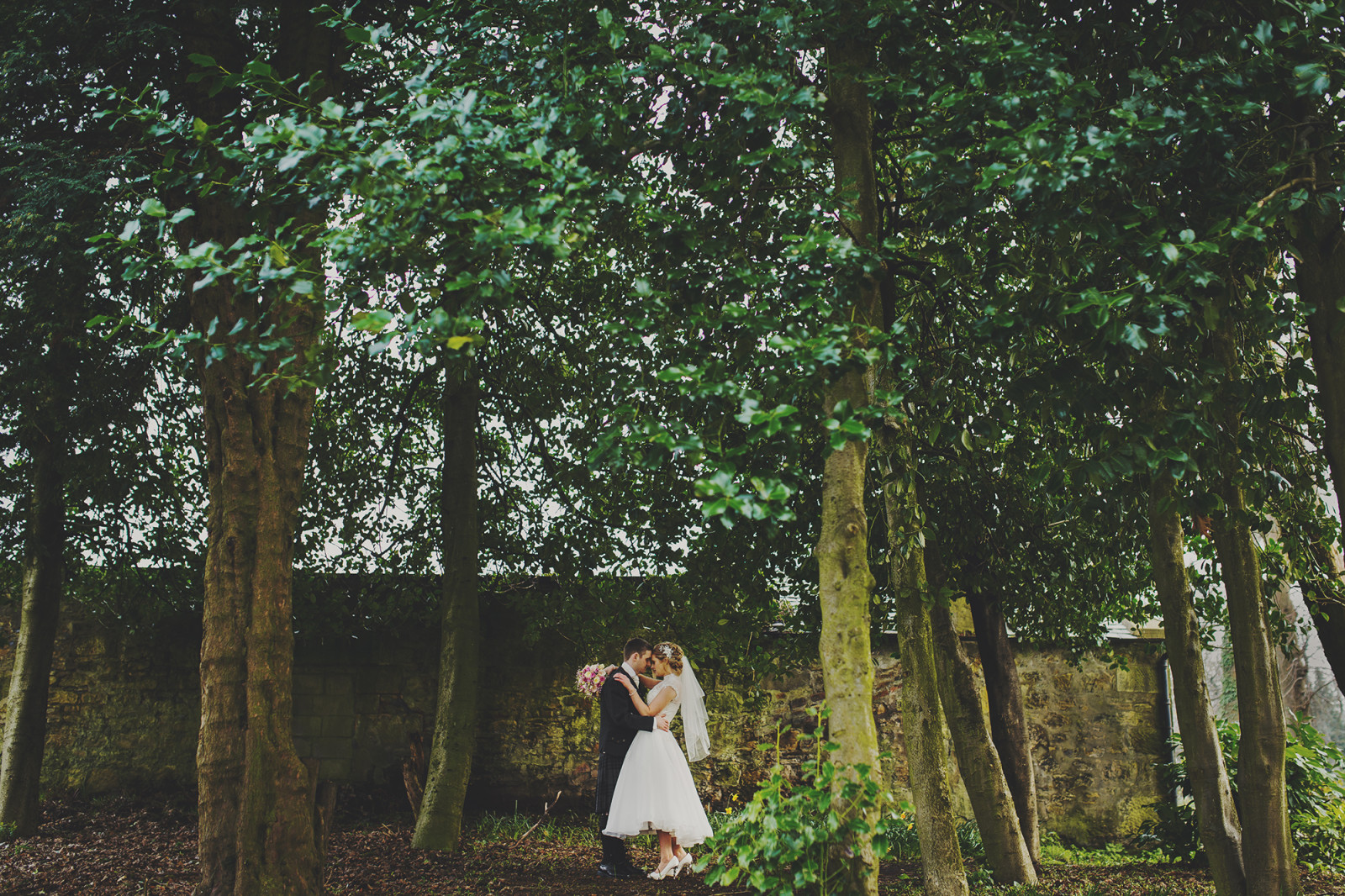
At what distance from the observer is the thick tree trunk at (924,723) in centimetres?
498

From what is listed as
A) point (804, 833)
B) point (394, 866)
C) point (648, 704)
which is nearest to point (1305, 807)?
point (648, 704)

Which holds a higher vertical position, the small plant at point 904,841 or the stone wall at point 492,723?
the stone wall at point 492,723

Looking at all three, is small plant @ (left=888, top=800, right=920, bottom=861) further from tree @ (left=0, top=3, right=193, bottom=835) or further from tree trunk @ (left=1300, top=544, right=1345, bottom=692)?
tree @ (left=0, top=3, right=193, bottom=835)

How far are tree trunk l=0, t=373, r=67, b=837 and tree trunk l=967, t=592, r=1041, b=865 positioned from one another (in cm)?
764

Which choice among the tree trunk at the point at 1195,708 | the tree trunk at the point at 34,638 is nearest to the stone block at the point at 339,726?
the tree trunk at the point at 34,638

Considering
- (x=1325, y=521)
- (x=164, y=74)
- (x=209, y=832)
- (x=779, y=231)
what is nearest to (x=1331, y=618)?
(x=1325, y=521)

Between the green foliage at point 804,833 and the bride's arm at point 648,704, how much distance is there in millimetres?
3634

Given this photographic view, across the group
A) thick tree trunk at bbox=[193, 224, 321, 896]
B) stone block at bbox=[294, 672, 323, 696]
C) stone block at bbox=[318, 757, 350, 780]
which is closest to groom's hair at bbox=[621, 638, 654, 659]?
thick tree trunk at bbox=[193, 224, 321, 896]

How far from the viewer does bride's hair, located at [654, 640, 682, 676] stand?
23.8 ft

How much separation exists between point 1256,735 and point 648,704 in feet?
13.4

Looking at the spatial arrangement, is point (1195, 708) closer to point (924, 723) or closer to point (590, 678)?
point (924, 723)

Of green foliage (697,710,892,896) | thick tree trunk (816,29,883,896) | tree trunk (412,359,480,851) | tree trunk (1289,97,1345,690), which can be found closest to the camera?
green foliage (697,710,892,896)

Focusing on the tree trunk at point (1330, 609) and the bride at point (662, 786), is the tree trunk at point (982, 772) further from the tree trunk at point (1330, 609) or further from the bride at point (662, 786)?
the tree trunk at point (1330, 609)

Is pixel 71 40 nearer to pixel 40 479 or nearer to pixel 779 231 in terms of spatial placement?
pixel 40 479
